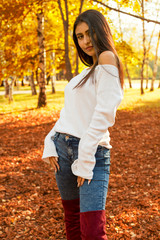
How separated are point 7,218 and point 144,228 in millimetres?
1994

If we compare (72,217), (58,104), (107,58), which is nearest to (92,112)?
(107,58)

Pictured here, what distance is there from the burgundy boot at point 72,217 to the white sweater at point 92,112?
492 millimetres

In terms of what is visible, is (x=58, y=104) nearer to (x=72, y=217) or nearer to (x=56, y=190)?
(x=56, y=190)

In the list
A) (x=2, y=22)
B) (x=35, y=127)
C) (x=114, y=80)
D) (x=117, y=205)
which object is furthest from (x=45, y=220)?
(x=2, y=22)

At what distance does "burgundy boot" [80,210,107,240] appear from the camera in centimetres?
182

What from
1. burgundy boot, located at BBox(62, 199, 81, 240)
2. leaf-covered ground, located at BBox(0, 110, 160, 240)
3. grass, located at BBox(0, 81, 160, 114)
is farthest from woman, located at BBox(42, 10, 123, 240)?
grass, located at BBox(0, 81, 160, 114)

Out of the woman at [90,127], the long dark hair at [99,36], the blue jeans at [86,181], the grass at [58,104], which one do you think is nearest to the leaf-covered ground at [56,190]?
the blue jeans at [86,181]

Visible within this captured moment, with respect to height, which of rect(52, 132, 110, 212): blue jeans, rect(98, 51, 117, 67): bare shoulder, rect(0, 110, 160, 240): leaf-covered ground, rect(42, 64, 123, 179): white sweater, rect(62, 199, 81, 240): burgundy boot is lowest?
rect(0, 110, 160, 240): leaf-covered ground

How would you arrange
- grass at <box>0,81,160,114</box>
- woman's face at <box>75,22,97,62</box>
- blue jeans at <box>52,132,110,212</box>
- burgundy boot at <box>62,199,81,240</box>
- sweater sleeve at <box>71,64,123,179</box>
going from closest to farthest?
sweater sleeve at <box>71,64,123,179</box> < blue jeans at <box>52,132,110,212</box> < woman's face at <box>75,22,97,62</box> < burgundy boot at <box>62,199,81,240</box> < grass at <box>0,81,160,114</box>

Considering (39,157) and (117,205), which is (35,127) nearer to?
(39,157)

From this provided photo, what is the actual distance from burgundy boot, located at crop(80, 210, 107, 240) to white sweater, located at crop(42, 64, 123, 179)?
0.93ft

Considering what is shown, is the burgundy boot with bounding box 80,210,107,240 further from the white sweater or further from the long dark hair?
Result: the long dark hair

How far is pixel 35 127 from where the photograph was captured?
9.90 m

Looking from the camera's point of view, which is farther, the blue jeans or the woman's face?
the woman's face
